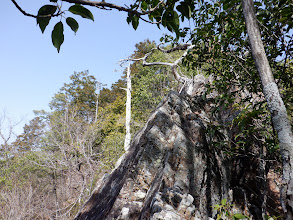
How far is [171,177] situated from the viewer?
2.79 metres

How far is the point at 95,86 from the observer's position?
81.6ft

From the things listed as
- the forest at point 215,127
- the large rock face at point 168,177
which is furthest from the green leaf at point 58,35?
the large rock face at point 168,177

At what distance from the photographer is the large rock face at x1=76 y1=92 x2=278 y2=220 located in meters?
2.39

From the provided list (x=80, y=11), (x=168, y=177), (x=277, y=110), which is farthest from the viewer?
(x=168, y=177)

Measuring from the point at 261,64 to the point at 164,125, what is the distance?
85.5 inches

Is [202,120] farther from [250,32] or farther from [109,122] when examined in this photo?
[109,122]

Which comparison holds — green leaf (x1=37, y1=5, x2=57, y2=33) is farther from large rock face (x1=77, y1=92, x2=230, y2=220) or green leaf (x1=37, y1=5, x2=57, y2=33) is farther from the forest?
large rock face (x1=77, y1=92, x2=230, y2=220)

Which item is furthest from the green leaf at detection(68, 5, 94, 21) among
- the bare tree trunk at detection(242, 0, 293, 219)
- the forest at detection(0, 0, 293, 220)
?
the bare tree trunk at detection(242, 0, 293, 219)

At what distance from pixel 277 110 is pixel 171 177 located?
1.74 m

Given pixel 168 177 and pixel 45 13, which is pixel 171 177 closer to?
pixel 168 177

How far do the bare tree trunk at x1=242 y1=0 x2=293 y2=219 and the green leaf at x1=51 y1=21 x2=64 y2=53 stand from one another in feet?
5.01

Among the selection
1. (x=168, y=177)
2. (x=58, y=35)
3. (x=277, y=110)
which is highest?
(x=277, y=110)

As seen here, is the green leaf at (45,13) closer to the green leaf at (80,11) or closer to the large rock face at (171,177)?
the green leaf at (80,11)

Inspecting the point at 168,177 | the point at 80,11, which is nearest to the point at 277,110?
the point at 80,11
